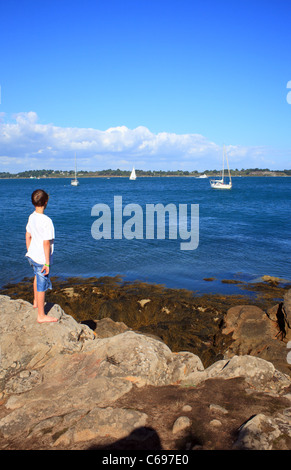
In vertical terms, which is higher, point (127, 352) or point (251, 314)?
point (127, 352)

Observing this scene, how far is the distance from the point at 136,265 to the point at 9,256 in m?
7.11

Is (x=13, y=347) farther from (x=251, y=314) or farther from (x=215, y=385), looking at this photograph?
(x=251, y=314)

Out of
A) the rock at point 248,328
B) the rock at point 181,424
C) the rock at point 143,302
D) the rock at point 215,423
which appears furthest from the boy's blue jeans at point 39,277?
the rock at point 143,302

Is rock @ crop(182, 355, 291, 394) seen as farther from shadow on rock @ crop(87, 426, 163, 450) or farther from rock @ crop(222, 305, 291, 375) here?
rock @ crop(222, 305, 291, 375)

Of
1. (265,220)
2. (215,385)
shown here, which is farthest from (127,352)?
(265,220)

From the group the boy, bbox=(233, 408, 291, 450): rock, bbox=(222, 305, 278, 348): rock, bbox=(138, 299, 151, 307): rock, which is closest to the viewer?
bbox=(233, 408, 291, 450): rock

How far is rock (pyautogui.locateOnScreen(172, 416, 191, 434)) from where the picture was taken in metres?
4.21

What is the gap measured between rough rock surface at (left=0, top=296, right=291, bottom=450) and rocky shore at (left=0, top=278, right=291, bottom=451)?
0.05 ft

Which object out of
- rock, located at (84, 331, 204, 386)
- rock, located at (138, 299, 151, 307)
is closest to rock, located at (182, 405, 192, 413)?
rock, located at (84, 331, 204, 386)

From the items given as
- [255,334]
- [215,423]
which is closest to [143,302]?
[255,334]

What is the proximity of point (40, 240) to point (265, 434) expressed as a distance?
443 centimetres

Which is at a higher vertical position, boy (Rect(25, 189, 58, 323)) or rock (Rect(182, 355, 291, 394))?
boy (Rect(25, 189, 58, 323))

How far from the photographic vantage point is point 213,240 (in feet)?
77.7

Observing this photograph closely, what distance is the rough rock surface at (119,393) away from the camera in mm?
4152
